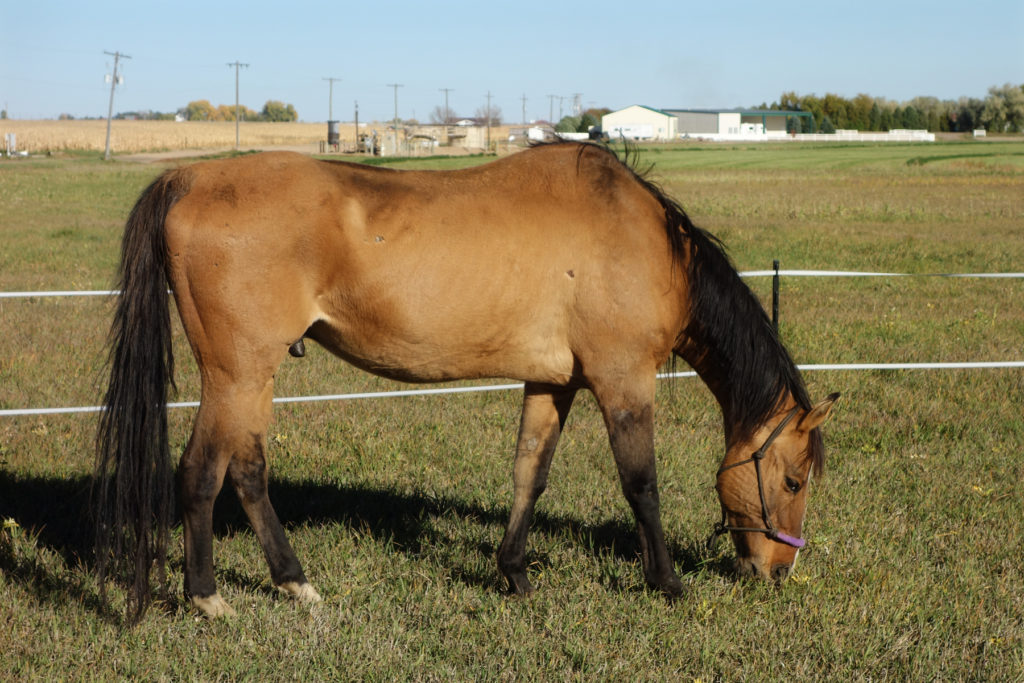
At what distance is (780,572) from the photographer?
15.1ft

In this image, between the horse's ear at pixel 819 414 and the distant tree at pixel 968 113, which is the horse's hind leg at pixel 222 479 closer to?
the horse's ear at pixel 819 414

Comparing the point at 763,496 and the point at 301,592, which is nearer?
the point at 301,592

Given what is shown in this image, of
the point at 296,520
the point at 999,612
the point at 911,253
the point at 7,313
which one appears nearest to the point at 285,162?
the point at 296,520

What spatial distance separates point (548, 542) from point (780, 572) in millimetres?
1261

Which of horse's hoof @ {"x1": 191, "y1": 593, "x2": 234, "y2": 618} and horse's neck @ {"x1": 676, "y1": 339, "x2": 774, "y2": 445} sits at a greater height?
Answer: horse's neck @ {"x1": 676, "y1": 339, "x2": 774, "y2": 445}

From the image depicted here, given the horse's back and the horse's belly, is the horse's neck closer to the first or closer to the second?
the horse's back

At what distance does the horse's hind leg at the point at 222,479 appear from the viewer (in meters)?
3.98

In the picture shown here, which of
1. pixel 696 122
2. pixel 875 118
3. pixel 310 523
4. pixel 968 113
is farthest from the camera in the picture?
pixel 696 122

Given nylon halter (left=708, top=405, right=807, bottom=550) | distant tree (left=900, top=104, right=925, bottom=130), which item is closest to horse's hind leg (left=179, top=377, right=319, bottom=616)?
nylon halter (left=708, top=405, right=807, bottom=550)

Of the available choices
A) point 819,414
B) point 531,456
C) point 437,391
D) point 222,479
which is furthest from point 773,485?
point 437,391

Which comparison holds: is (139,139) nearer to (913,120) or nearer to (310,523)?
(310,523)

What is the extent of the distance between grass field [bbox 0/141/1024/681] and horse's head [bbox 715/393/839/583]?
20cm

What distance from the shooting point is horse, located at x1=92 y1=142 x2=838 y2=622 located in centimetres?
395

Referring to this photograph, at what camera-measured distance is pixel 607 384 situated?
14.0 ft
